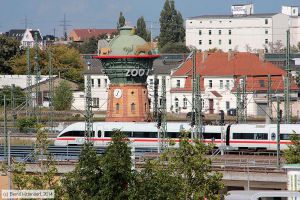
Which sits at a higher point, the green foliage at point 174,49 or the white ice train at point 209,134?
the green foliage at point 174,49

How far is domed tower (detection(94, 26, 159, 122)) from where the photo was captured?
79.2m

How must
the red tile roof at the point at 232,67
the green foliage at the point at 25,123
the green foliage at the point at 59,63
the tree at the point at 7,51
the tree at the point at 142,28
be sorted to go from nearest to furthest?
the green foliage at the point at 25,123 → the red tile roof at the point at 232,67 → the green foliage at the point at 59,63 → the tree at the point at 7,51 → the tree at the point at 142,28

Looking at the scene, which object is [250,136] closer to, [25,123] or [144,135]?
[144,135]

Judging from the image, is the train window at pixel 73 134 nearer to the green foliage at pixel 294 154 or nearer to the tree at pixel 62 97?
the green foliage at pixel 294 154

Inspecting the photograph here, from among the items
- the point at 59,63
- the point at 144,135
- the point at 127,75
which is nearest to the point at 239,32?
the point at 59,63

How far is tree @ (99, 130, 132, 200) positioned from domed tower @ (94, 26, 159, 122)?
46.2 meters

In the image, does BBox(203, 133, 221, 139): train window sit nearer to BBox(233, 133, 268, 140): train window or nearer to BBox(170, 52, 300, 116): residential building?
BBox(233, 133, 268, 140): train window

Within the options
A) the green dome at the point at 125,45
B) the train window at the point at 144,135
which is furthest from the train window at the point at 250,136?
the green dome at the point at 125,45

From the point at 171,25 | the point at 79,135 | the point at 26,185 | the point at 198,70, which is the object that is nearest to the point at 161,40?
the point at 171,25

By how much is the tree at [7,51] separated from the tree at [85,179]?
103712 millimetres

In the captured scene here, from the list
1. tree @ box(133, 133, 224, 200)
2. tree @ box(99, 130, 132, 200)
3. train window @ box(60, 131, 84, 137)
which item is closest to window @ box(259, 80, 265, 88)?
train window @ box(60, 131, 84, 137)

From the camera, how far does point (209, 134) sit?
62.8m

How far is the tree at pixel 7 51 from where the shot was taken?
136m

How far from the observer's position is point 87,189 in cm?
3272
